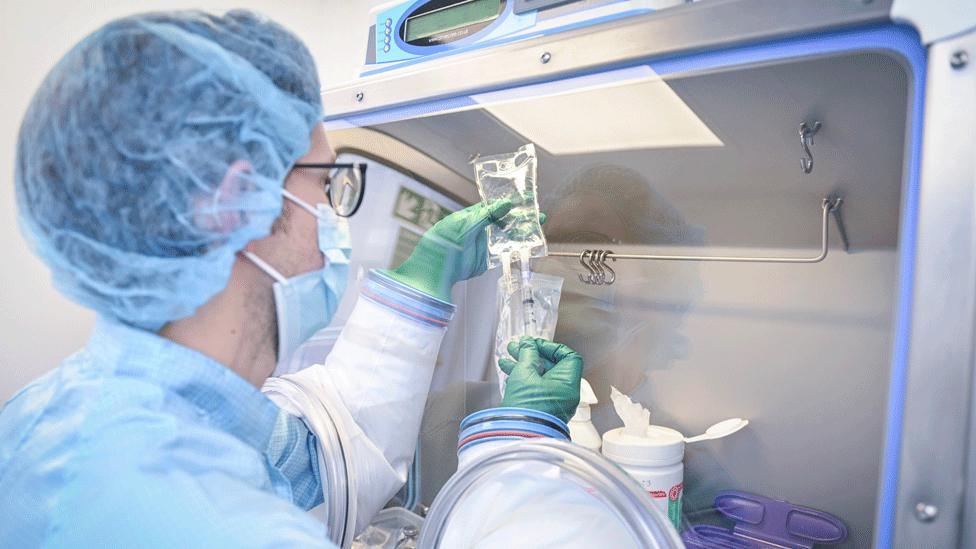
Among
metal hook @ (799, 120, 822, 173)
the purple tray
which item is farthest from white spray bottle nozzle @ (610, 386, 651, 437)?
metal hook @ (799, 120, 822, 173)

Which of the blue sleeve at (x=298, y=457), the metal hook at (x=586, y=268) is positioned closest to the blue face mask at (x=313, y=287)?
the blue sleeve at (x=298, y=457)

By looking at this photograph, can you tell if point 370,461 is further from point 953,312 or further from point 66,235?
point 953,312

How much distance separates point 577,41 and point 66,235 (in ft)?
2.45

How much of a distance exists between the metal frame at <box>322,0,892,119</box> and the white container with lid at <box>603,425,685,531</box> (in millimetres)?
688

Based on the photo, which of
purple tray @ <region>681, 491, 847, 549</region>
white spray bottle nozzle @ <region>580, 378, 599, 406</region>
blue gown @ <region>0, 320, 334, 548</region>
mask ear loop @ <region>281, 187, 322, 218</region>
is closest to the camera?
blue gown @ <region>0, 320, 334, 548</region>

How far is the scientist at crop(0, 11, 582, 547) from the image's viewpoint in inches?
24.5

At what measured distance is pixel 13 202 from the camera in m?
1.82

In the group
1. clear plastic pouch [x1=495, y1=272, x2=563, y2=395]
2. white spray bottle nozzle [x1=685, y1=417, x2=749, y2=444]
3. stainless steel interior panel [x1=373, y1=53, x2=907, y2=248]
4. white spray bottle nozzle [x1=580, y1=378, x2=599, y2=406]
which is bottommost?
white spray bottle nozzle [x1=685, y1=417, x2=749, y2=444]

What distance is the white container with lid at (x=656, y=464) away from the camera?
1.14 meters

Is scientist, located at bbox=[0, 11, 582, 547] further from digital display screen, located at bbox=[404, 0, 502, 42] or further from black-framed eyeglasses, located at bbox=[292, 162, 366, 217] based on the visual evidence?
digital display screen, located at bbox=[404, 0, 502, 42]

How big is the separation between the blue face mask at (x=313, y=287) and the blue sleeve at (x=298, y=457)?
0.93ft

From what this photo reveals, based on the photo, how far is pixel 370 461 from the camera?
1.21 meters

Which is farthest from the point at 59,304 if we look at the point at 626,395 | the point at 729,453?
the point at 729,453

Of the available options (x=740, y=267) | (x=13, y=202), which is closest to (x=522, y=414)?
(x=740, y=267)
